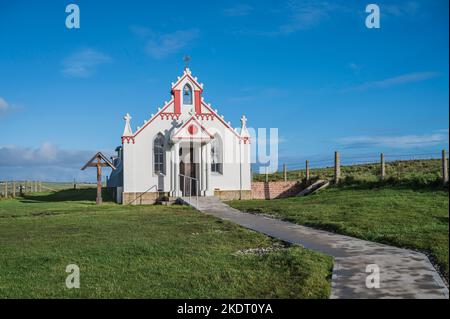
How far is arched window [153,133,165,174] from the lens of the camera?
27672 millimetres

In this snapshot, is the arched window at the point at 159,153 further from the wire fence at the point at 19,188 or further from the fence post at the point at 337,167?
the wire fence at the point at 19,188

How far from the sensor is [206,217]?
17.8 metres

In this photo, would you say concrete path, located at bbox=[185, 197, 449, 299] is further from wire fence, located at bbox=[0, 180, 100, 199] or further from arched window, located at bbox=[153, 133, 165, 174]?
wire fence, located at bbox=[0, 180, 100, 199]

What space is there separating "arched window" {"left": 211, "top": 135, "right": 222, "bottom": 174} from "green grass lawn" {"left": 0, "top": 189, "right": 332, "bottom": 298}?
14.1 metres

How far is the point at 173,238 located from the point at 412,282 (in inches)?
263

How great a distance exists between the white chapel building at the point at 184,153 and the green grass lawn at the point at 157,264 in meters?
12.2

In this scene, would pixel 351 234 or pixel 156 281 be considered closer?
pixel 156 281

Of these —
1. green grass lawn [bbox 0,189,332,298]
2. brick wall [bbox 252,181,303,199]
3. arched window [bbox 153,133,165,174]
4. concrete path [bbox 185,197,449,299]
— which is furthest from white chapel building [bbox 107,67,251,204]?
concrete path [bbox 185,197,449,299]

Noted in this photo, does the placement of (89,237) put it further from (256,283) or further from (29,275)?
(256,283)

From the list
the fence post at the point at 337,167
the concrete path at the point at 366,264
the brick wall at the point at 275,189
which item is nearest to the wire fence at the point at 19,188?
the brick wall at the point at 275,189

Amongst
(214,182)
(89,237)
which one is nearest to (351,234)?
(89,237)

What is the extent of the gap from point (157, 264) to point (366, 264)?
3.93 meters

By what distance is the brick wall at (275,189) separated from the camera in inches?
1177

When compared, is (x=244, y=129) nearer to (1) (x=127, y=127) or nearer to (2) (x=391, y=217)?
(1) (x=127, y=127)
